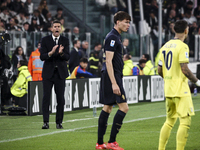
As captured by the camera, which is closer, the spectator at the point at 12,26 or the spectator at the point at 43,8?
the spectator at the point at 12,26

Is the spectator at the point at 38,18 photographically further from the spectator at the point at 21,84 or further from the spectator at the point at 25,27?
the spectator at the point at 21,84

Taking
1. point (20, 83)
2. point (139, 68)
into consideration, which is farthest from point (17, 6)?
point (20, 83)

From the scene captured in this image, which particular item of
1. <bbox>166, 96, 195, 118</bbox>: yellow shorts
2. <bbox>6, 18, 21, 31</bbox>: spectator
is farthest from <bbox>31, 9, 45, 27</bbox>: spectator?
<bbox>166, 96, 195, 118</bbox>: yellow shorts

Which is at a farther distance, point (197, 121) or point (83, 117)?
point (83, 117)

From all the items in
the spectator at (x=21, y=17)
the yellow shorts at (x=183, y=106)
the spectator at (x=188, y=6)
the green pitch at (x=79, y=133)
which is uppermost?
the spectator at (x=188, y=6)

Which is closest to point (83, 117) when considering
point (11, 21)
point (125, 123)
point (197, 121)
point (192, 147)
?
point (125, 123)

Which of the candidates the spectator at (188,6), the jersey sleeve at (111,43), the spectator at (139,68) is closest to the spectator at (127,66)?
the spectator at (139,68)

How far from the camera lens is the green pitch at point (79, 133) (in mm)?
7777

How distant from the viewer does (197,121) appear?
1088 cm

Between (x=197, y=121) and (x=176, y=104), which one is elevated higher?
(x=176, y=104)

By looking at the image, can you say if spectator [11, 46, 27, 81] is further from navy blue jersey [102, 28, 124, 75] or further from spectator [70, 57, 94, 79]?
navy blue jersey [102, 28, 124, 75]

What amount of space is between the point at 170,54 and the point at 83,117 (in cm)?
585

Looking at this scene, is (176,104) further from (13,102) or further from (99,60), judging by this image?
(99,60)

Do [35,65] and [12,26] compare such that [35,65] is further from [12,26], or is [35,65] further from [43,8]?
[43,8]
